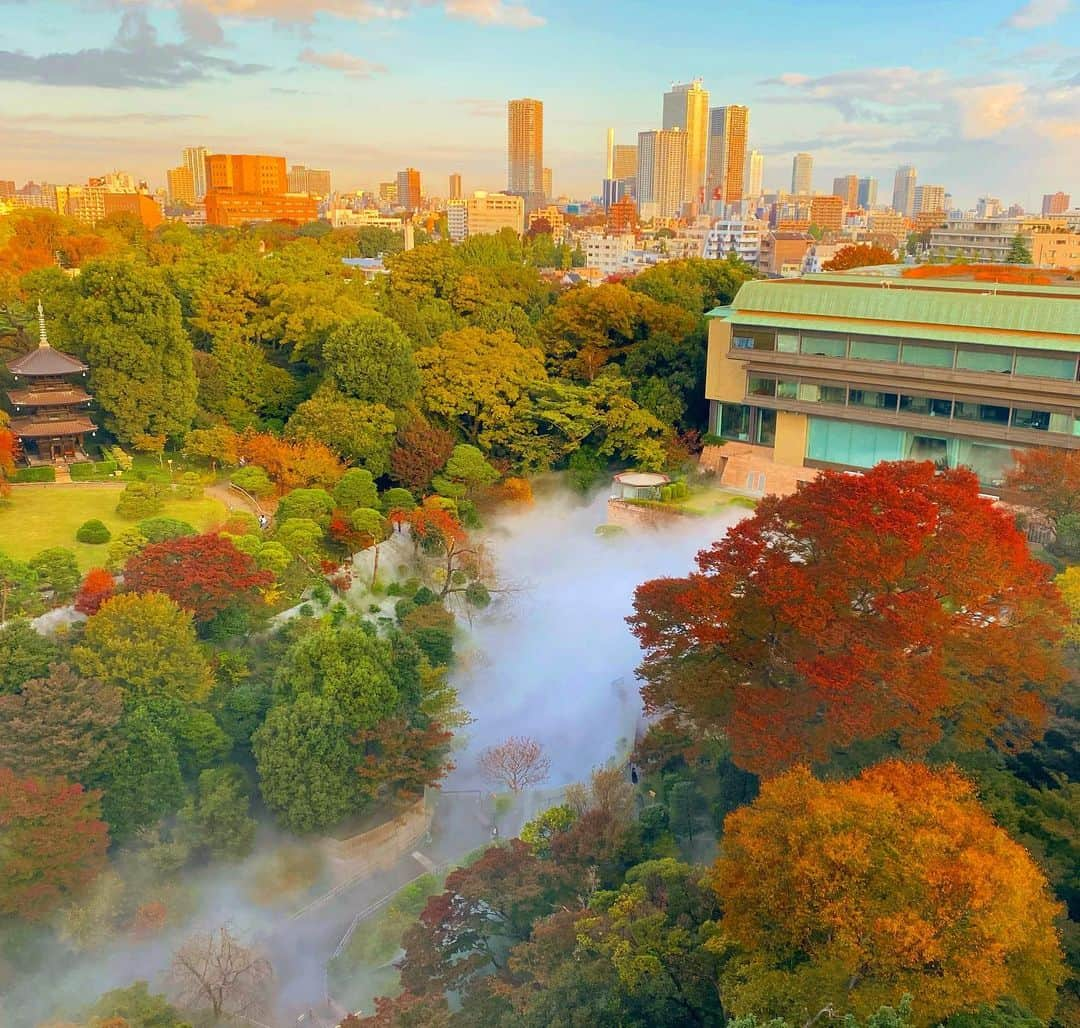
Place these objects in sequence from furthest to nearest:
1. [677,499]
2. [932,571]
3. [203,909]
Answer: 1. [677,499]
2. [203,909]
3. [932,571]

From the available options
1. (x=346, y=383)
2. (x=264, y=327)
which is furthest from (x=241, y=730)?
(x=264, y=327)

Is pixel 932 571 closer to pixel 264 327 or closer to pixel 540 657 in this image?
pixel 540 657

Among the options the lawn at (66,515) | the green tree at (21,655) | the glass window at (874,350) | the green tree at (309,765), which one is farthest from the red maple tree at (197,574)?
the glass window at (874,350)

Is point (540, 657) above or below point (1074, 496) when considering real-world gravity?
below

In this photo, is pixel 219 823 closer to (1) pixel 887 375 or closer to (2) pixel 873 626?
(2) pixel 873 626

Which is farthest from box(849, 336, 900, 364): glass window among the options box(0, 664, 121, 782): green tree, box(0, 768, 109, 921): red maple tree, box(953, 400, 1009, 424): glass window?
box(0, 768, 109, 921): red maple tree

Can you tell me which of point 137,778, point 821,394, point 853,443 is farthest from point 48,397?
point 853,443
